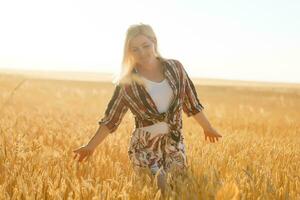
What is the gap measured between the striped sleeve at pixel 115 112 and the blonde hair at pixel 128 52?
8 centimetres

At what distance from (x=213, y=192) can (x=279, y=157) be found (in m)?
1.90

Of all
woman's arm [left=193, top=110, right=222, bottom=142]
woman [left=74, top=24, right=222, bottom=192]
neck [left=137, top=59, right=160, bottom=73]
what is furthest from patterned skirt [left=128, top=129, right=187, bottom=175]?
neck [left=137, top=59, right=160, bottom=73]

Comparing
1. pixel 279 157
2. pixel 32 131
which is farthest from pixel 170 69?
pixel 32 131

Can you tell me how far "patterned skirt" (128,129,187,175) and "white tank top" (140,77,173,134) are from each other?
1.4 inches

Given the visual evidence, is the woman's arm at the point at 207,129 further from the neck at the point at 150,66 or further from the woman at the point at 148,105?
the neck at the point at 150,66

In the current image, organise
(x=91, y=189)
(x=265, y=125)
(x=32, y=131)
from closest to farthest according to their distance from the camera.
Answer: (x=91, y=189) < (x=32, y=131) < (x=265, y=125)

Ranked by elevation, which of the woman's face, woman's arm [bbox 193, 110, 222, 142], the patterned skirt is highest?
the woman's face

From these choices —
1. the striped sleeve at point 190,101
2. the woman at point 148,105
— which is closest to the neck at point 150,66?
the woman at point 148,105

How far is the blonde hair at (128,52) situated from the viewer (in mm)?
3502

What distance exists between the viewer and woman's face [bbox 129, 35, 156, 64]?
3.47 metres

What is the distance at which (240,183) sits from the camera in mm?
2873

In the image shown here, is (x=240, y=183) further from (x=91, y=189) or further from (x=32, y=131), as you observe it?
(x=32, y=131)

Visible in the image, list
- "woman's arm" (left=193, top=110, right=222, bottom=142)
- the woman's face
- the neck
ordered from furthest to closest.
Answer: "woman's arm" (left=193, top=110, right=222, bottom=142) < the neck < the woman's face

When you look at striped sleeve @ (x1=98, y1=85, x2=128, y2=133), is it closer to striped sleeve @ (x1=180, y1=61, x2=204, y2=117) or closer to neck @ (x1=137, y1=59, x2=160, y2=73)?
neck @ (x1=137, y1=59, x2=160, y2=73)
